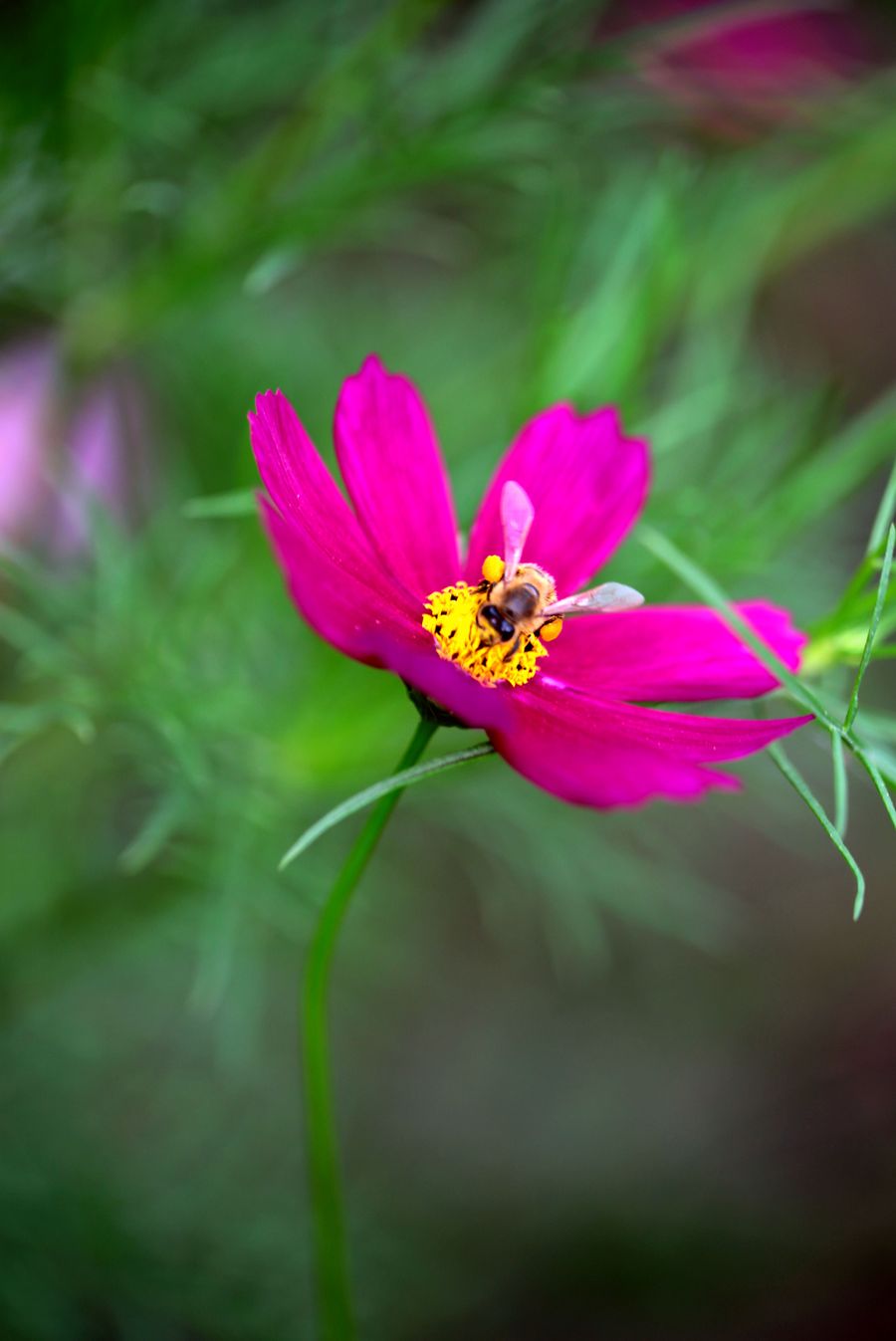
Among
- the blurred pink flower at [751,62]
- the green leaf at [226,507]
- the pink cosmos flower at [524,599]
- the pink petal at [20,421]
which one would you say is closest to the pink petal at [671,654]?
the pink cosmos flower at [524,599]

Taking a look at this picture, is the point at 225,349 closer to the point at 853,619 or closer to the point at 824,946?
the point at 853,619

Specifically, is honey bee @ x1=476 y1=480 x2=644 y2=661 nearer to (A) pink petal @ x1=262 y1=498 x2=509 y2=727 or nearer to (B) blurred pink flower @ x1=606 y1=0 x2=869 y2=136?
(A) pink petal @ x1=262 y1=498 x2=509 y2=727

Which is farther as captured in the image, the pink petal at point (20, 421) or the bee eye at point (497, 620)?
the pink petal at point (20, 421)

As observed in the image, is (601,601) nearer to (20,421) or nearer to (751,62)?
(20,421)

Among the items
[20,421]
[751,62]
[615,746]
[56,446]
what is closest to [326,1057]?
[615,746]

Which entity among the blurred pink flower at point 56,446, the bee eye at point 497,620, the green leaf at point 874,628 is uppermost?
the blurred pink flower at point 56,446

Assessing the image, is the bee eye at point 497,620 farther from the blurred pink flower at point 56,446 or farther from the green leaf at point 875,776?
the blurred pink flower at point 56,446
